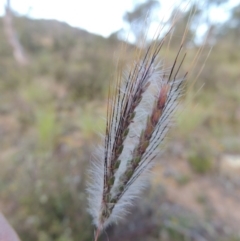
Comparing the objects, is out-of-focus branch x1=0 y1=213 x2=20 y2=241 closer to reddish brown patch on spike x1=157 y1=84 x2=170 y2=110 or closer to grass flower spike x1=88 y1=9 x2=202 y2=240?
grass flower spike x1=88 y1=9 x2=202 y2=240

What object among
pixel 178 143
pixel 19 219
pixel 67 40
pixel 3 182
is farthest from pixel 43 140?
pixel 67 40

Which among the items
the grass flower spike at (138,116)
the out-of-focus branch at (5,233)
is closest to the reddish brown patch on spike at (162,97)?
the grass flower spike at (138,116)

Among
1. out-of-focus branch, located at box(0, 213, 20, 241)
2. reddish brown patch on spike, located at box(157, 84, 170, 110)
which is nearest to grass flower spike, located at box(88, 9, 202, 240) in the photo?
reddish brown patch on spike, located at box(157, 84, 170, 110)

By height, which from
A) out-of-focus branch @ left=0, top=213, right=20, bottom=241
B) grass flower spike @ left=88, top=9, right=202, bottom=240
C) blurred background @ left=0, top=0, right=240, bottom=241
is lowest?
blurred background @ left=0, top=0, right=240, bottom=241

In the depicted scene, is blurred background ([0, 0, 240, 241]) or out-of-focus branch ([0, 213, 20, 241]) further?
blurred background ([0, 0, 240, 241])

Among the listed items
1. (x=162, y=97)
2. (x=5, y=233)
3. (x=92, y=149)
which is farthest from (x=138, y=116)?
(x=92, y=149)

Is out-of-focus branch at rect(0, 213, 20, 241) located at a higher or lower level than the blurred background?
higher

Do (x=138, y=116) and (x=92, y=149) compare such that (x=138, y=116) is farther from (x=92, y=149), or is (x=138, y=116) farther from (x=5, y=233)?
(x=92, y=149)

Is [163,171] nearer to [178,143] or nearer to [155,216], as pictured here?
[178,143]
